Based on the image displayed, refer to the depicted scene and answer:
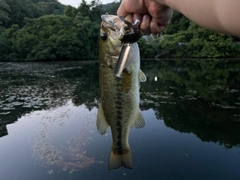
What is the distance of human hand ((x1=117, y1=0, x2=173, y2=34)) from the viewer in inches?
75.5

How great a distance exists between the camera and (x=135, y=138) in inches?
384

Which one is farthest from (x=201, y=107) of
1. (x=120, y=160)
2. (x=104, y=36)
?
(x=104, y=36)

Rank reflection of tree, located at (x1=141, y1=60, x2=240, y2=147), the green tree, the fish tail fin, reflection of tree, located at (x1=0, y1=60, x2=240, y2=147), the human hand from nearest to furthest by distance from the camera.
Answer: the human hand < the fish tail fin < reflection of tree, located at (x1=141, y1=60, x2=240, y2=147) < reflection of tree, located at (x1=0, y1=60, x2=240, y2=147) < the green tree

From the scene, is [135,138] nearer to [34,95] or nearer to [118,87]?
[118,87]

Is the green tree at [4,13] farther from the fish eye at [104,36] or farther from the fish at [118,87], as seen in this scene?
the fish eye at [104,36]

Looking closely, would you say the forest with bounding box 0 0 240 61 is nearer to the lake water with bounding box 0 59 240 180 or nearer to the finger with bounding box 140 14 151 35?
the lake water with bounding box 0 59 240 180

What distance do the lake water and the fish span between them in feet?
17.9

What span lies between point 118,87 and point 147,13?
0.65m

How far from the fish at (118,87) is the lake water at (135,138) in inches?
215

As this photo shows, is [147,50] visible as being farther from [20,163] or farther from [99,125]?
[99,125]

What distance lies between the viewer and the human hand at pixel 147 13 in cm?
192

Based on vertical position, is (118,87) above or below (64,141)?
above

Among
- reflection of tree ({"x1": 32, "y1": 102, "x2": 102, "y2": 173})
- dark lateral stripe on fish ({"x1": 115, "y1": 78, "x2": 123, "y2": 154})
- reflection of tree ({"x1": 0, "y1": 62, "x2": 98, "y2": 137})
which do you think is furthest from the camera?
reflection of tree ({"x1": 0, "y1": 62, "x2": 98, "y2": 137})

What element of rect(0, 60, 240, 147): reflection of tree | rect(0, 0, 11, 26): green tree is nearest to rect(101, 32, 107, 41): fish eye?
rect(0, 60, 240, 147): reflection of tree
